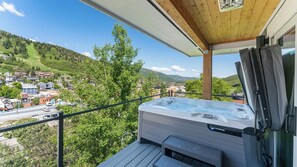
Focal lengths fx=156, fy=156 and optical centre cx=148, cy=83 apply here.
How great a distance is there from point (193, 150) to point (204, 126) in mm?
348

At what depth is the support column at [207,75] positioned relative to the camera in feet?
14.2

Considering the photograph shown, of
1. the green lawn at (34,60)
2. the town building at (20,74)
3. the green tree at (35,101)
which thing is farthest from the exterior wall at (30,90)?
the green lawn at (34,60)

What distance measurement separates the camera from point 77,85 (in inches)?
348

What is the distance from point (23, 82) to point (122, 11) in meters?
6.28

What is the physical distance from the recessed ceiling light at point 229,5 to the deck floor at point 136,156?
2.25 m

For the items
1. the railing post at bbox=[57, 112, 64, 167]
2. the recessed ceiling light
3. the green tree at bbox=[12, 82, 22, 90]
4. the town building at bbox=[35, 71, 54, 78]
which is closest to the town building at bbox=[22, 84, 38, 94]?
the green tree at bbox=[12, 82, 22, 90]

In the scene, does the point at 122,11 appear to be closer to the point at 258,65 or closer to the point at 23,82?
the point at 258,65

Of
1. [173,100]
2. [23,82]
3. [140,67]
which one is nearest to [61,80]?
[23,82]

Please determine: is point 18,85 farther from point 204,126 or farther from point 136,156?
point 204,126

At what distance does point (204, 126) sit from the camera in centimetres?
204

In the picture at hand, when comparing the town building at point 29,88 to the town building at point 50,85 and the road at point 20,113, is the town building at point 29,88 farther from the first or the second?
the road at point 20,113

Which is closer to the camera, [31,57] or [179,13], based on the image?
[179,13]

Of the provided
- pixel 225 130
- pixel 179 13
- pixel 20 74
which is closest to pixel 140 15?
pixel 179 13

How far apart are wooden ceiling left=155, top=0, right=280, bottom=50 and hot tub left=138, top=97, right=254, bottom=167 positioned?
1387 mm
